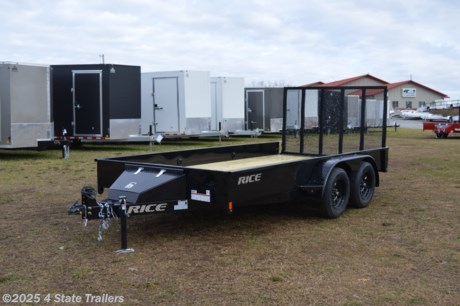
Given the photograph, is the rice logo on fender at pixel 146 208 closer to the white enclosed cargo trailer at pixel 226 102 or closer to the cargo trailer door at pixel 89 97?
the cargo trailer door at pixel 89 97

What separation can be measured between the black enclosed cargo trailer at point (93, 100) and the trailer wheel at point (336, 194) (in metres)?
10.1

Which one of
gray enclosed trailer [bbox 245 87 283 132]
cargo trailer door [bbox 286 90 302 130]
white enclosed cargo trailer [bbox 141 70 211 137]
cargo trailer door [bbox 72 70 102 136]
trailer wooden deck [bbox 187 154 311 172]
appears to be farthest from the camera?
gray enclosed trailer [bbox 245 87 283 132]

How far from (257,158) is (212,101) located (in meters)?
12.3

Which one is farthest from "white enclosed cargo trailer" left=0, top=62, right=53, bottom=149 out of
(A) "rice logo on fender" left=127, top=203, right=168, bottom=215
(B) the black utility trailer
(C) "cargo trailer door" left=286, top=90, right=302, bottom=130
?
(A) "rice logo on fender" left=127, top=203, right=168, bottom=215

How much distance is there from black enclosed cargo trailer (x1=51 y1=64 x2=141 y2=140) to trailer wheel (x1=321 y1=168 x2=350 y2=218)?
33.2ft

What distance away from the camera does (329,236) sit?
5.98 m

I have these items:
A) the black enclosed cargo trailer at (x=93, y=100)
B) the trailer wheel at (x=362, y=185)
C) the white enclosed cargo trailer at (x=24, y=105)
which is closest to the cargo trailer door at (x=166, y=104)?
the black enclosed cargo trailer at (x=93, y=100)

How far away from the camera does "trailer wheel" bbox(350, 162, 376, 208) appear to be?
734 centimetres

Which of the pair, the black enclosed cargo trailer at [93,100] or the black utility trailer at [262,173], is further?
the black enclosed cargo trailer at [93,100]

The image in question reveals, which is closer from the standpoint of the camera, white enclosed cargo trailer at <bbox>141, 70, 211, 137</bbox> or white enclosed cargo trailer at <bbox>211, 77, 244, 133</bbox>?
white enclosed cargo trailer at <bbox>141, 70, 211, 137</bbox>

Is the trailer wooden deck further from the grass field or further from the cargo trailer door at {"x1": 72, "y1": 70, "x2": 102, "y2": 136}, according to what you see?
the cargo trailer door at {"x1": 72, "y1": 70, "x2": 102, "y2": 136}

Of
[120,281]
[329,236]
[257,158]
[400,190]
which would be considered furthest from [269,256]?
[400,190]

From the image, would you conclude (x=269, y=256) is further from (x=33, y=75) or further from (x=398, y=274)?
(x=33, y=75)

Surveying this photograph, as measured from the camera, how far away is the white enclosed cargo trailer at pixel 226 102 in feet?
66.6
